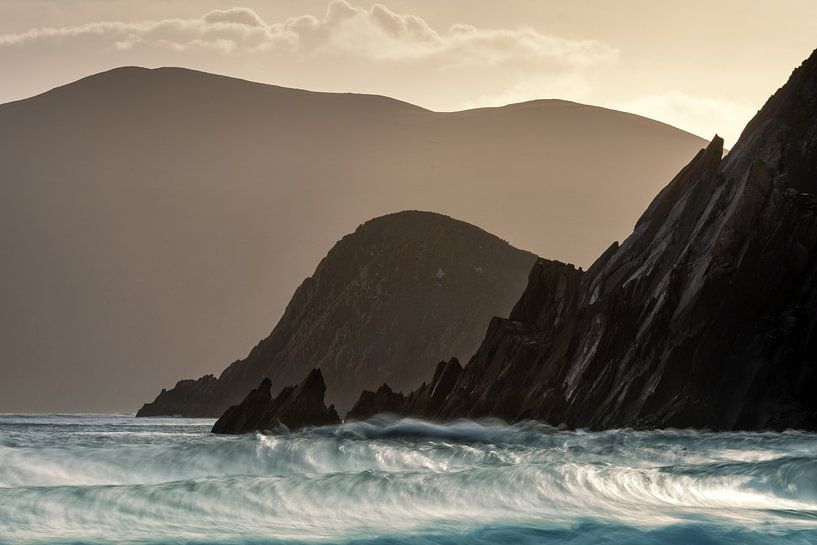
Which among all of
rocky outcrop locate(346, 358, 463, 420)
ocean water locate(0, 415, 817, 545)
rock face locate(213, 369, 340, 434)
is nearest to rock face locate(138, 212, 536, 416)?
rocky outcrop locate(346, 358, 463, 420)

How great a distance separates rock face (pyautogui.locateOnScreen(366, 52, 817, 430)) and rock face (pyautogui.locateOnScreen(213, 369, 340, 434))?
42.1ft

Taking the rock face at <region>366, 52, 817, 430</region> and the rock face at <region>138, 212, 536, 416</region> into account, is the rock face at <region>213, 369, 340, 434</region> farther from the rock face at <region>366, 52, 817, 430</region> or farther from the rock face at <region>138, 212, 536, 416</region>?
the rock face at <region>138, 212, 536, 416</region>

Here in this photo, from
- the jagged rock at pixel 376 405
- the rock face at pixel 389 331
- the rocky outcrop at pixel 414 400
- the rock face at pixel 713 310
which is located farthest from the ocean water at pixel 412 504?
the rock face at pixel 389 331

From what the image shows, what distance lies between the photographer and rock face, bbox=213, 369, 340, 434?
349ft

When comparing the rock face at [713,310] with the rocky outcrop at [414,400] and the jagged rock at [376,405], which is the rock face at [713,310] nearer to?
the rocky outcrop at [414,400]

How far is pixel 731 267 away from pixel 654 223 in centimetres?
1977

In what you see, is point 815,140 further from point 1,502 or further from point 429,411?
point 1,502

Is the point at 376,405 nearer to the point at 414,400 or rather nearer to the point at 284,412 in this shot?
the point at 414,400

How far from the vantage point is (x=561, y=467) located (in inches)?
1639

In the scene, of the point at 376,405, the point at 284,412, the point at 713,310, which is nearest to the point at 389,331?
the point at 376,405

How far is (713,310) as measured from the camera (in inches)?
3184

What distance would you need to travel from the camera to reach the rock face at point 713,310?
78375mm

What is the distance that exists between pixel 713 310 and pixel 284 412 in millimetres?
37914

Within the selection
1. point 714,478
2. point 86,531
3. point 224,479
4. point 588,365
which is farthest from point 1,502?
point 588,365
